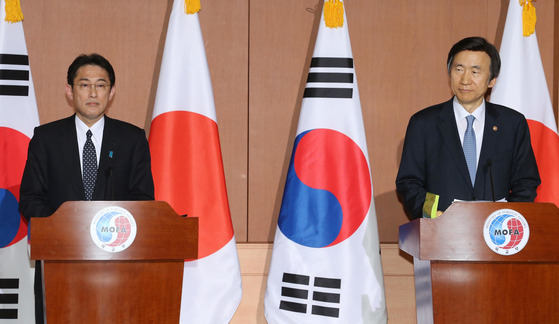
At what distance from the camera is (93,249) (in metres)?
2.45

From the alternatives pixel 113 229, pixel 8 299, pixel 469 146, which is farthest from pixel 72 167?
pixel 469 146

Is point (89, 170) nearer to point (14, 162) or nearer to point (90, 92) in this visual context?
point (90, 92)

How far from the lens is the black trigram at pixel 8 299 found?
3615 mm

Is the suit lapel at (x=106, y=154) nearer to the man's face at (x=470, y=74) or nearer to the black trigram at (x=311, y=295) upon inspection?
the black trigram at (x=311, y=295)

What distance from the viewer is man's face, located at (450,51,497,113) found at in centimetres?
319

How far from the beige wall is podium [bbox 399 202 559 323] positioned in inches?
69.5

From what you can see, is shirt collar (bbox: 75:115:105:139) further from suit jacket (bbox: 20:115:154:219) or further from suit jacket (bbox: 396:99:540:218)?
suit jacket (bbox: 396:99:540:218)

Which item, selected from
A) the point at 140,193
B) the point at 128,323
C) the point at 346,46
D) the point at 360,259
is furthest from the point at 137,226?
the point at 346,46

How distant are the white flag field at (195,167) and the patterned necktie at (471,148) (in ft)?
4.55

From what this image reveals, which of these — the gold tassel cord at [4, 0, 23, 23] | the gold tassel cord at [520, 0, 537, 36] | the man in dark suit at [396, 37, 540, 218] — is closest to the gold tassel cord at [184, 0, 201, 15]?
the gold tassel cord at [4, 0, 23, 23]

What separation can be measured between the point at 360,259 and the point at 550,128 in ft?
4.52

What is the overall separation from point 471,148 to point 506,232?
74 cm

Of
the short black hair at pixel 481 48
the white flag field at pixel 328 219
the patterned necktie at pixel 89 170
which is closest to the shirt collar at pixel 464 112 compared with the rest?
the short black hair at pixel 481 48

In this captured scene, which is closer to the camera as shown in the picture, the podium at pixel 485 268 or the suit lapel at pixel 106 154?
the podium at pixel 485 268
